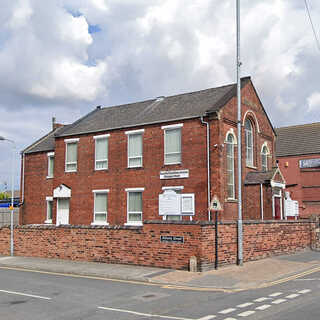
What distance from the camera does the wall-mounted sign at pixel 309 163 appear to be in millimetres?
38625

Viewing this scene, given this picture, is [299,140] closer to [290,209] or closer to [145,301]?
[290,209]

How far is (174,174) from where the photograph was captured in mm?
24500

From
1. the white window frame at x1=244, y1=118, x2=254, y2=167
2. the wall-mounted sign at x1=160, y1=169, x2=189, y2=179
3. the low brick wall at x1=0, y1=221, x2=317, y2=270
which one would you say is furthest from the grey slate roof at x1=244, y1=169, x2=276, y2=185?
the wall-mounted sign at x1=160, y1=169, x2=189, y2=179

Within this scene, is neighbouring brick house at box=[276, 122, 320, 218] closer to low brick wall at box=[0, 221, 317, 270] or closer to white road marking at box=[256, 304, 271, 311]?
low brick wall at box=[0, 221, 317, 270]

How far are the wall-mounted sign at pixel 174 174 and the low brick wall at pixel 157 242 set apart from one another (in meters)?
5.86

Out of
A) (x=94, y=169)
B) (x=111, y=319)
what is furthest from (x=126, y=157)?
(x=111, y=319)

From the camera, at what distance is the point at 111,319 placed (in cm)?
927

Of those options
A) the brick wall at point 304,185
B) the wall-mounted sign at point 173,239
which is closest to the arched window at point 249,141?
the wall-mounted sign at point 173,239

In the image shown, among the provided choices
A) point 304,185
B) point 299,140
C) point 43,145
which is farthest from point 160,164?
point 299,140

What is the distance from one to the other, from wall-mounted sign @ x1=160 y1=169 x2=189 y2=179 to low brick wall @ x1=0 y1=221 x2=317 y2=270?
5859mm

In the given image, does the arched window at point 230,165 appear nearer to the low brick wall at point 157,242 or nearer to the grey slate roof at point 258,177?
the grey slate roof at point 258,177

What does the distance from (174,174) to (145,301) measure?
1356 cm

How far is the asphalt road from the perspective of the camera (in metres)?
9.54

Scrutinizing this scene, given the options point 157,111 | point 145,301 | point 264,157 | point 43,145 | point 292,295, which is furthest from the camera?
point 43,145
